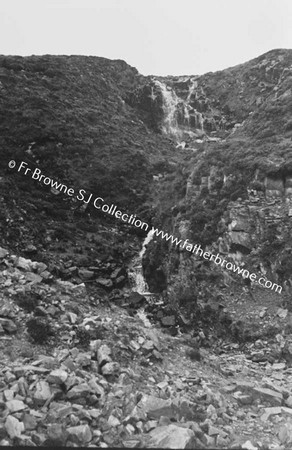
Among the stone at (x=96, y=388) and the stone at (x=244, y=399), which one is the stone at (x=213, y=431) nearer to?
the stone at (x=244, y=399)

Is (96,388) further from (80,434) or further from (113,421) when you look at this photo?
(80,434)

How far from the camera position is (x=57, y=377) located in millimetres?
9742

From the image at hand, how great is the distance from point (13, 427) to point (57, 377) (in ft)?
6.02

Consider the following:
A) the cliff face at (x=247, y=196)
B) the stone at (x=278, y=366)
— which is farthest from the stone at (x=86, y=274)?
the stone at (x=278, y=366)

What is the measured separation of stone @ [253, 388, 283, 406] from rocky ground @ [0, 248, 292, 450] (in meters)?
0.03

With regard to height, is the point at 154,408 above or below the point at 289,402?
below

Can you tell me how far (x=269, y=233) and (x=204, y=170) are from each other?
7203 mm

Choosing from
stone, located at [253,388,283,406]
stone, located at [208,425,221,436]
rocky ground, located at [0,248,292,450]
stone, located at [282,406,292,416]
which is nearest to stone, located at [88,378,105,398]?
rocky ground, located at [0,248,292,450]

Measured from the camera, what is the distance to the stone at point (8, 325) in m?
11.8

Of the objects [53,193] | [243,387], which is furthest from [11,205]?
[243,387]

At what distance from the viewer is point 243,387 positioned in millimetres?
11742

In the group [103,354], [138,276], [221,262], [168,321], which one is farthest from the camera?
[138,276]

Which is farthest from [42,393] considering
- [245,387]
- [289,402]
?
[289,402]

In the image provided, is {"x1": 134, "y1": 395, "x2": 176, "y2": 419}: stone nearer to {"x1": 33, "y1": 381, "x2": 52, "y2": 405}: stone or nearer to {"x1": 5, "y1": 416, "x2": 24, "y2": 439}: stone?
{"x1": 33, "y1": 381, "x2": 52, "y2": 405}: stone
